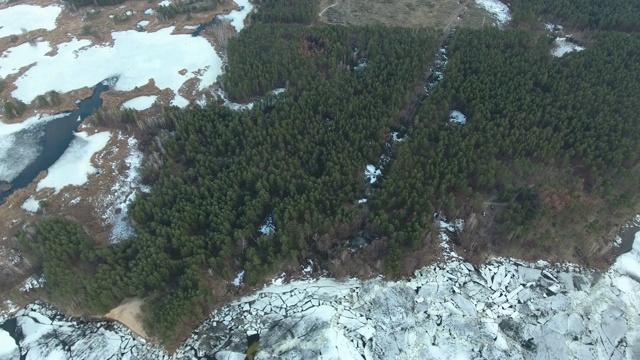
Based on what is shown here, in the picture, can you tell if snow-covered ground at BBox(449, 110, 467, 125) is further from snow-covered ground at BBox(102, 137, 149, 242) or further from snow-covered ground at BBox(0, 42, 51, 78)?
snow-covered ground at BBox(0, 42, 51, 78)

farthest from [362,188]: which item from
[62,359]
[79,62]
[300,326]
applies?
[79,62]

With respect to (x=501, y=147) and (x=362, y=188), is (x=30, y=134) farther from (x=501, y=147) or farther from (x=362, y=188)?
(x=501, y=147)

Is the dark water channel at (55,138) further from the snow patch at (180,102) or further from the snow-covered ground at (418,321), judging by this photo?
the snow-covered ground at (418,321)

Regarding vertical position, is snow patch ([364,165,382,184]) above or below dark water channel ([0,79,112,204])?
above

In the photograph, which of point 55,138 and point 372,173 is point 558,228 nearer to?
point 372,173

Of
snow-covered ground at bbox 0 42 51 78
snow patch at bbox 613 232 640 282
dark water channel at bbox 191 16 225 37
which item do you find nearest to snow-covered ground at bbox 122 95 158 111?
dark water channel at bbox 191 16 225 37

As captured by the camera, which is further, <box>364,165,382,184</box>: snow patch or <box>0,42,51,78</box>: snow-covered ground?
<box>0,42,51,78</box>: snow-covered ground

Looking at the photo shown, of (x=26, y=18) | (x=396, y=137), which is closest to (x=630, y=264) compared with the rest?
(x=396, y=137)
